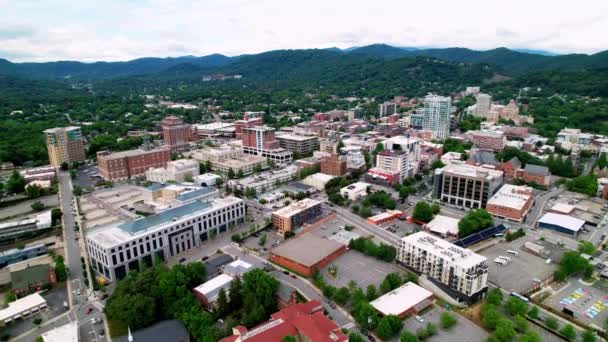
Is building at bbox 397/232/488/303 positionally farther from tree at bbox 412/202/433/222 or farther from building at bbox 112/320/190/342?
building at bbox 112/320/190/342

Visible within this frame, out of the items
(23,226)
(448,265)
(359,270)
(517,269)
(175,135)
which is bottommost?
(517,269)

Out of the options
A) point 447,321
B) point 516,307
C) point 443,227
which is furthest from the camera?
point 443,227

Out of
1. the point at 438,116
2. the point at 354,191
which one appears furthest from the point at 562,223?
the point at 438,116

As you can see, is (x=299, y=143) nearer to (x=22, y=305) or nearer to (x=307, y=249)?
(x=307, y=249)

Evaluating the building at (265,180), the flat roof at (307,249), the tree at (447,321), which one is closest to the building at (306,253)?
the flat roof at (307,249)

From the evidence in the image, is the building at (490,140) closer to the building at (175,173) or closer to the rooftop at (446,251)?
the rooftop at (446,251)

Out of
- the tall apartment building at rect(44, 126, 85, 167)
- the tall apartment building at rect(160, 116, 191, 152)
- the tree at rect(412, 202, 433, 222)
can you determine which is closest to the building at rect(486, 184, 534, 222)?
the tree at rect(412, 202, 433, 222)
